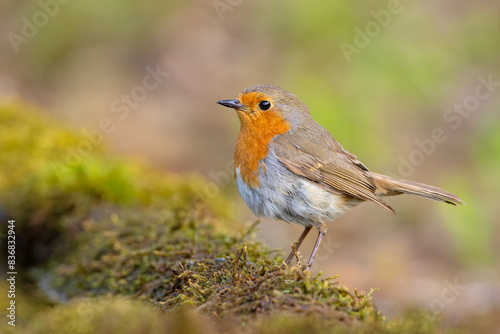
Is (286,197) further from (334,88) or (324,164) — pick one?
(334,88)

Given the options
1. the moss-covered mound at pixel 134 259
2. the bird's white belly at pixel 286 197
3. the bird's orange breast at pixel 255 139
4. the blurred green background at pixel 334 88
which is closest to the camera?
the moss-covered mound at pixel 134 259

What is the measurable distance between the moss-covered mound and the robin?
369 millimetres

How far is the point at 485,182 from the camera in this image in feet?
27.0

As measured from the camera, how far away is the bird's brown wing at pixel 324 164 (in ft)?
14.2

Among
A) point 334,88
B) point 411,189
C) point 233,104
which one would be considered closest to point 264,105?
point 233,104

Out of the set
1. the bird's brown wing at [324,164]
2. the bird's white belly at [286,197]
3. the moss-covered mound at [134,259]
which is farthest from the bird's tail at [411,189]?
the moss-covered mound at [134,259]

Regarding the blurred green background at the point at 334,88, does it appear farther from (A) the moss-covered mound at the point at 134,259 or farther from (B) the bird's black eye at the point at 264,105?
(B) the bird's black eye at the point at 264,105

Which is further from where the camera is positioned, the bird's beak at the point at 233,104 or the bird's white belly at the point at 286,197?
the bird's beak at the point at 233,104

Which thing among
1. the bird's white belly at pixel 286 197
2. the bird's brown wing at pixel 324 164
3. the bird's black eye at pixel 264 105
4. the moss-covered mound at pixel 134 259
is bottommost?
the moss-covered mound at pixel 134 259

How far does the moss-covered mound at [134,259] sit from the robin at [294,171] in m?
0.37

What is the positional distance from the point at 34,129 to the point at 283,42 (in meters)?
5.73

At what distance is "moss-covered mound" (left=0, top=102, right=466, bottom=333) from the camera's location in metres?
2.42

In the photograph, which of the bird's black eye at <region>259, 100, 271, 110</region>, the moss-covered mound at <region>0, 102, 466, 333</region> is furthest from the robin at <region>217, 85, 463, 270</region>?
the moss-covered mound at <region>0, 102, 466, 333</region>

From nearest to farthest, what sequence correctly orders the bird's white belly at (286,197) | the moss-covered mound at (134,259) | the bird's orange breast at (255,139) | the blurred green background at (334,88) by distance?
1. the moss-covered mound at (134,259)
2. the bird's white belly at (286,197)
3. the bird's orange breast at (255,139)
4. the blurred green background at (334,88)
